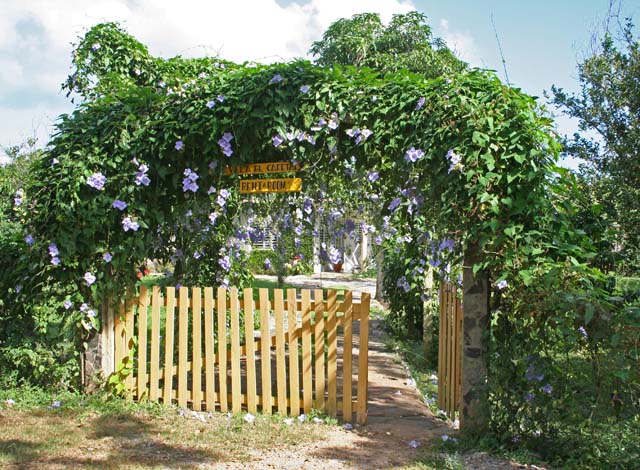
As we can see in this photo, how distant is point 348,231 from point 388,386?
1.81 m

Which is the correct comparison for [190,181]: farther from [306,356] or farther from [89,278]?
[306,356]

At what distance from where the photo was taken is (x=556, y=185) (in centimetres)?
388

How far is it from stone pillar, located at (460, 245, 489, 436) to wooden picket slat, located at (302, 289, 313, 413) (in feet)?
A: 4.46

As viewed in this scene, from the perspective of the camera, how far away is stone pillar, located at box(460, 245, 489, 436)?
4.16 m

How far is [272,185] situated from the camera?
523 cm

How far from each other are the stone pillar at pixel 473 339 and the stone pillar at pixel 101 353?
3264 millimetres

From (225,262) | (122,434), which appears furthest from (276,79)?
(122,434)

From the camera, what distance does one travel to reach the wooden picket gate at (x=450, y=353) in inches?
189

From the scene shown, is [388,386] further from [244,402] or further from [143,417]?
[143,417]

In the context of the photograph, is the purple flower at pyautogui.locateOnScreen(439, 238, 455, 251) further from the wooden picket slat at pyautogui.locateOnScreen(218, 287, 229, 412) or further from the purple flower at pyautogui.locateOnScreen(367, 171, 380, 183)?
the wooden picket slat at pyautogui.locateOnScreen(218, 287, 229, 412)

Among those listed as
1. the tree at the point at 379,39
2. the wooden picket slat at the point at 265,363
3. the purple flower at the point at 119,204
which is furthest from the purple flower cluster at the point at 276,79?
the tree at the point at 379,39

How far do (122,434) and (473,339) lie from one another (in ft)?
9.28

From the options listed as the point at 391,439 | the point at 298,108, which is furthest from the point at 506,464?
the point at 298,108

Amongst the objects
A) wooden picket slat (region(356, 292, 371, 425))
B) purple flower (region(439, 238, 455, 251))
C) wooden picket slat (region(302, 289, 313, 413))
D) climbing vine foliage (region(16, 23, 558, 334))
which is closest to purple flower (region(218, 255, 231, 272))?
climbing vine foliage (region(16, 23, 558, 334))
